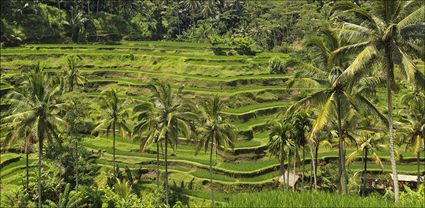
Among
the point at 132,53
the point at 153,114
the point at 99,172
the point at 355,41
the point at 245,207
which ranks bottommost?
the point at 99,172

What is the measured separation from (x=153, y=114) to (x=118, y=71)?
35.6 m

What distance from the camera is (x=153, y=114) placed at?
108 ft

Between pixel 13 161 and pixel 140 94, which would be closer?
pixel 13 161

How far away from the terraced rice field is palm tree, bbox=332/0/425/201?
24.9 meters

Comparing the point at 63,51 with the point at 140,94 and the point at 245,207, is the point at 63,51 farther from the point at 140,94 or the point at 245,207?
the point at 245,207

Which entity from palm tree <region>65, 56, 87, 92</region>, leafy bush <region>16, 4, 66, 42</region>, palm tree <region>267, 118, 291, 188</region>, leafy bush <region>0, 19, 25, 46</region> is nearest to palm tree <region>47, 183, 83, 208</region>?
palm tree <region>267, 118, 291, 188</region>

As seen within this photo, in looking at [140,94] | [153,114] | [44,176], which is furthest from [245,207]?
[140,94]

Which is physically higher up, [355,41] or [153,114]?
[355,41]

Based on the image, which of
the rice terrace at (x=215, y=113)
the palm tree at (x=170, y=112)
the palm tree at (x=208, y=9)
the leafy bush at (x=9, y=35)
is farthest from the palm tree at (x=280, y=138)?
the palm tree at (x=208, y=9)

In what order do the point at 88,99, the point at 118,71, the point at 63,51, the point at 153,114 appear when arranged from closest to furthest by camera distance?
1. the point at 153,114
2. the point at 88,99
3. the point at 118,71
4. the point at 63,51

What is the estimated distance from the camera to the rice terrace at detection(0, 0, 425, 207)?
62.3 ft

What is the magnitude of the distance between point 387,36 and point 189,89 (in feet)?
134

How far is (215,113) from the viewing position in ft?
108

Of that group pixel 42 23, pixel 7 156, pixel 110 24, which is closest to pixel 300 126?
pixel 7 156
